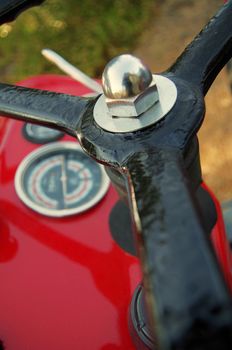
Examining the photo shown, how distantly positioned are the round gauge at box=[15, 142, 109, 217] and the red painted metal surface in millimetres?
19

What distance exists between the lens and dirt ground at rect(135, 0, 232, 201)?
2.36m

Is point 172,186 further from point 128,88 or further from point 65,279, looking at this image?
point 65,279

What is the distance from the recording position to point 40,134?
1.23 m

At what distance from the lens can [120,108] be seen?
54cm

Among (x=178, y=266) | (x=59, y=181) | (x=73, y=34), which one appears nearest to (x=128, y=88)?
(x=178, y=266)

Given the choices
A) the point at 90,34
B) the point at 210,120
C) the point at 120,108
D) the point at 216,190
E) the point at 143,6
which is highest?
the point at 143,6

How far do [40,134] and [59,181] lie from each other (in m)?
0.15

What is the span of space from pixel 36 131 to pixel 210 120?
1526 millimetres

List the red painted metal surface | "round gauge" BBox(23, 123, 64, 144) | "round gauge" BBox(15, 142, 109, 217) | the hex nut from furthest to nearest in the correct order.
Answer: "round gauge" BBox(23, 123, 64, 144) < "round gauge" BBox(15, 142, 109, 217) < the red painted metal surface < the hex nut

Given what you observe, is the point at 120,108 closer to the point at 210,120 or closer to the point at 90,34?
the point at 210,120

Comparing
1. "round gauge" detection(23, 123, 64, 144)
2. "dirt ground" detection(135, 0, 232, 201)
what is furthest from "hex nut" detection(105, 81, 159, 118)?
"dirt ground" detection(135, 0, 232, 201)

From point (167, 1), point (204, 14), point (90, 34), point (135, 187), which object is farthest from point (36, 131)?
point (167, 1)

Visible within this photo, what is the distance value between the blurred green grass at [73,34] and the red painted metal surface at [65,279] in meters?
2.13

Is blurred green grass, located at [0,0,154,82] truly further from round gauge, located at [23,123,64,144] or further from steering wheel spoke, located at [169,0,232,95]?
steering wheel spoke, located at [169,0,232,95]
